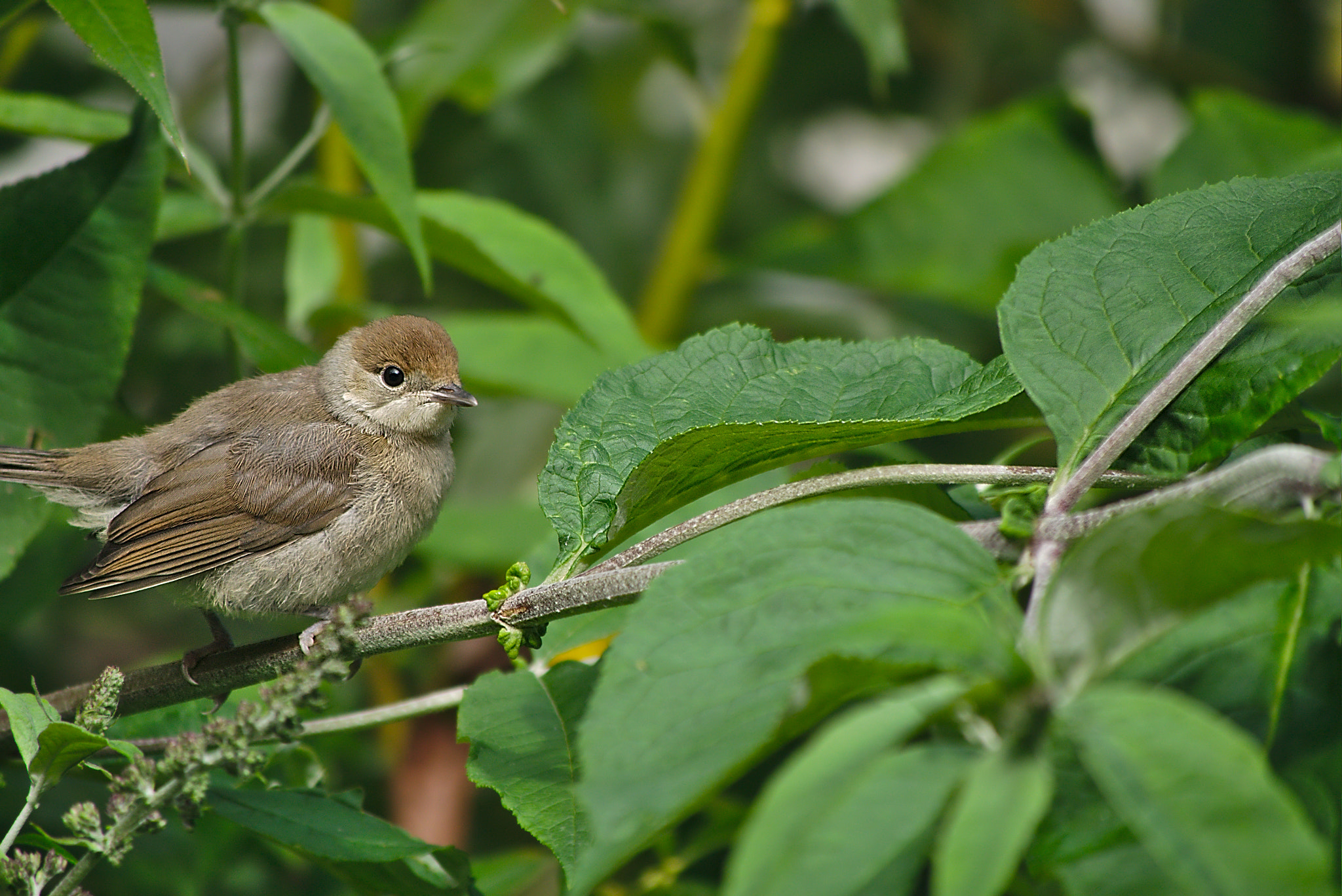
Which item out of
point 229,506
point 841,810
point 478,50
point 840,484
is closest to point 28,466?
point 229,506

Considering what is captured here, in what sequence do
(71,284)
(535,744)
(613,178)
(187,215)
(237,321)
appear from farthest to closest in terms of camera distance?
(613,178), (187,215), (237,321), (71,284), (535,744)

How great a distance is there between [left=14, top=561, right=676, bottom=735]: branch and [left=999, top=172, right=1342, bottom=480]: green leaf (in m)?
0.58

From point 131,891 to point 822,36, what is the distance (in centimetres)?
453

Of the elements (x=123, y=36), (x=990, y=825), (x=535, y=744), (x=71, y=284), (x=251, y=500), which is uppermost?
(x=123, y=36)

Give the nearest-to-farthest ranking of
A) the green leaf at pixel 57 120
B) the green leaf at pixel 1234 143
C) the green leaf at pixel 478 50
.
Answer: the green leaf at pixel 57 120, the green leaf at pixel 478 50, the green leaf at pixel 1234 143

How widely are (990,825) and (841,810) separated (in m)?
0.11

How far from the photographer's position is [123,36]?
5.65 ft

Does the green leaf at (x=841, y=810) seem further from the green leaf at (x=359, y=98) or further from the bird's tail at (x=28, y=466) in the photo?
the bird's tail at (x=28, y=466)

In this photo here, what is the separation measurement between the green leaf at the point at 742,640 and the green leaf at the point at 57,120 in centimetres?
191

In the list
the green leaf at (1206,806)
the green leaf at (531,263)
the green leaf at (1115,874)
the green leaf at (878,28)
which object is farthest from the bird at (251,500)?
the green leaf at (1206,806)

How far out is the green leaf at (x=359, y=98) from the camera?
2211 millimetres

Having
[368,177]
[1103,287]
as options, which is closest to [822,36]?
[368,177]

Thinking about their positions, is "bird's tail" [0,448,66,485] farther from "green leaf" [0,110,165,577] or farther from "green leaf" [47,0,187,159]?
"green leaf" [47,0,187,159]

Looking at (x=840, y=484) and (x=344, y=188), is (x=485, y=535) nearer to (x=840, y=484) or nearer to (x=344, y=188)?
(x=344, y=188)
